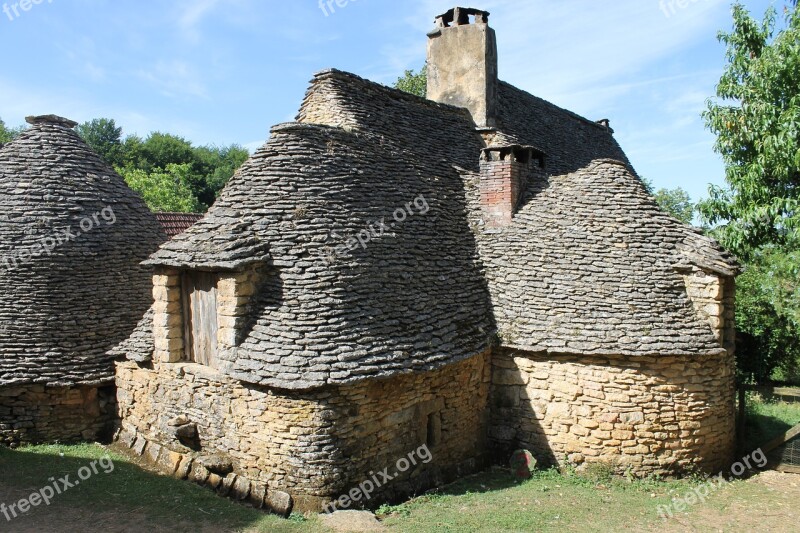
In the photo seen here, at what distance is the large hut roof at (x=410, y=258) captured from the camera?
9.14m

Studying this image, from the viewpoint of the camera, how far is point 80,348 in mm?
11570

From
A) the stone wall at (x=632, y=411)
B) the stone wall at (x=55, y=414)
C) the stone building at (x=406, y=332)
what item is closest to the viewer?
the stone building at (x=406, y=332)

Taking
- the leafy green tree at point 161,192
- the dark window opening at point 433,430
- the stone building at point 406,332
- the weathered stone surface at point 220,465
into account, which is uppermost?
the leafy green tree at point 161,192

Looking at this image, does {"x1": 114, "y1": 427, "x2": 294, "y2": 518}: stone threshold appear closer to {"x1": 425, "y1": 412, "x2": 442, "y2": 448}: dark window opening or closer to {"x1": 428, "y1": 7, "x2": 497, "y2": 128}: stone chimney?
{"x1": 425, "y1": 412, "x2": 442, "y2": 448}: dark window opening

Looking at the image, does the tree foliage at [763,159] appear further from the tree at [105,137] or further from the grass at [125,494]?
the tree at [105,137]

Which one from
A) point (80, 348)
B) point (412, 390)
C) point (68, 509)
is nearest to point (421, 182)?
point (412, 390)

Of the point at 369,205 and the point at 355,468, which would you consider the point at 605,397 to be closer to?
the point at 355,468

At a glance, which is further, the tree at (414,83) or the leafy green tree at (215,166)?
the leafy green tree at (215,166)

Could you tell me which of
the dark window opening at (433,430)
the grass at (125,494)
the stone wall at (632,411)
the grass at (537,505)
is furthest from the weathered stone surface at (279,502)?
the stone wall at (632,411)

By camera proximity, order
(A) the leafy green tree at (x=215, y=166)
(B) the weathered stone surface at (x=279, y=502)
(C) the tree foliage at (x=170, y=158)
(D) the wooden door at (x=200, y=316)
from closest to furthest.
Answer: (B) the weathered stone surface at (x=279, y=502)
(D) the wooden door at (x=200, y=316)
(C) the tree foliage at (x=170, y=158)
(A) the leafy green tree at (x=215, y=166)

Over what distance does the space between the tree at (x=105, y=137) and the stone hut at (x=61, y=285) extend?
36331 millimetres

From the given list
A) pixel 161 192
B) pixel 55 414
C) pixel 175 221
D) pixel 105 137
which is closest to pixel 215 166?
pixel 105 137

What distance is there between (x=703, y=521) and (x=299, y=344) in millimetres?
6958

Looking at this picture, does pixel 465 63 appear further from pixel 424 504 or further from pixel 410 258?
pixel 424 504
